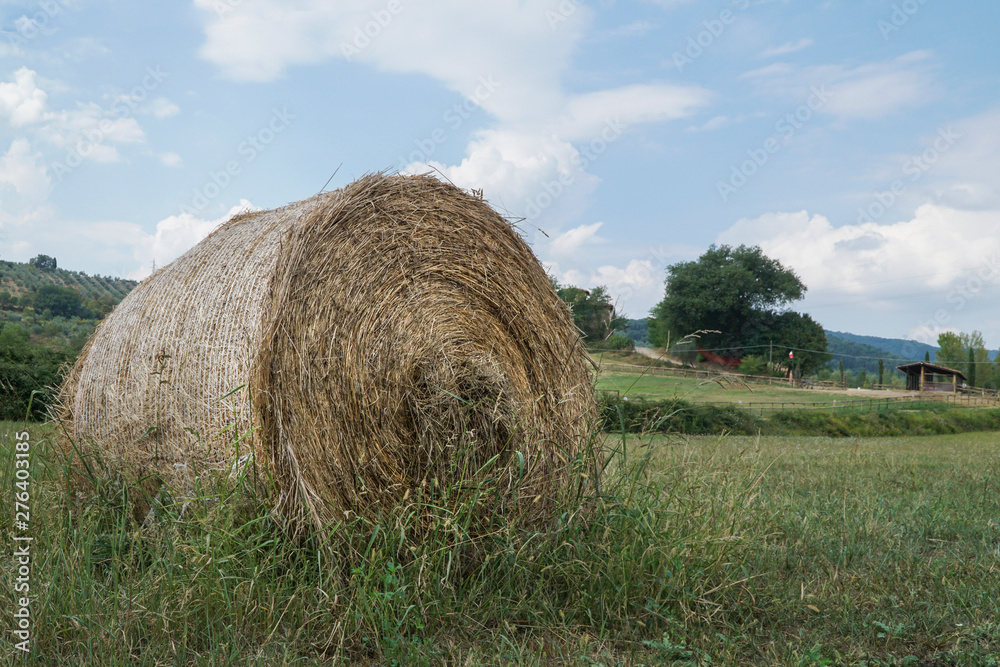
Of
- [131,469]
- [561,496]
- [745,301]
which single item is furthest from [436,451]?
[745,301]

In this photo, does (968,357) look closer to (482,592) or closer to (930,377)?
(930,377)

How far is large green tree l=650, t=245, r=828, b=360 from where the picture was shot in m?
66.6

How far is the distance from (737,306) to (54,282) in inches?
2308

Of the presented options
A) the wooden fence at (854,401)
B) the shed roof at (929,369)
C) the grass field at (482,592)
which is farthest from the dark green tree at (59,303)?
the shed roof at (929,369)

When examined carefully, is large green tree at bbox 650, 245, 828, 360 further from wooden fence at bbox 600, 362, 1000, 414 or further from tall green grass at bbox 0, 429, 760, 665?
tall green grass at bbox 0, 429, 760, 665

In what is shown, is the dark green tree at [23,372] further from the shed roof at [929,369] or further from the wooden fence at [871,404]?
the shed roof at [929,369]

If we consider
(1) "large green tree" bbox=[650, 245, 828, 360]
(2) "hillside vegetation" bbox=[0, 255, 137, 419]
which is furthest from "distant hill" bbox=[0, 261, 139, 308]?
(1) "large green tree" bbox=[650, 245, 828, 360]

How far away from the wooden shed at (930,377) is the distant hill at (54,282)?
6142 cm

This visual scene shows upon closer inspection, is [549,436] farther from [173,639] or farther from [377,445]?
[173,639]

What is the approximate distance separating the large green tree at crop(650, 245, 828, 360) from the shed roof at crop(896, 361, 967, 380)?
7.25 metres

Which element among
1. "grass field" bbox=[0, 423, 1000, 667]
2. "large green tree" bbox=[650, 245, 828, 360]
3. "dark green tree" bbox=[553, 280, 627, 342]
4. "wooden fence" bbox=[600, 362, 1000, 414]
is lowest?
"grass field" bbox=[0, 423, 1000, 667]

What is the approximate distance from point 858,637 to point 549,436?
6.89 feet

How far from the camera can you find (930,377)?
62.8 meters

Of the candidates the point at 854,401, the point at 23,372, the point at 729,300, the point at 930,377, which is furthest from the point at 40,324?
the point at 930,377
